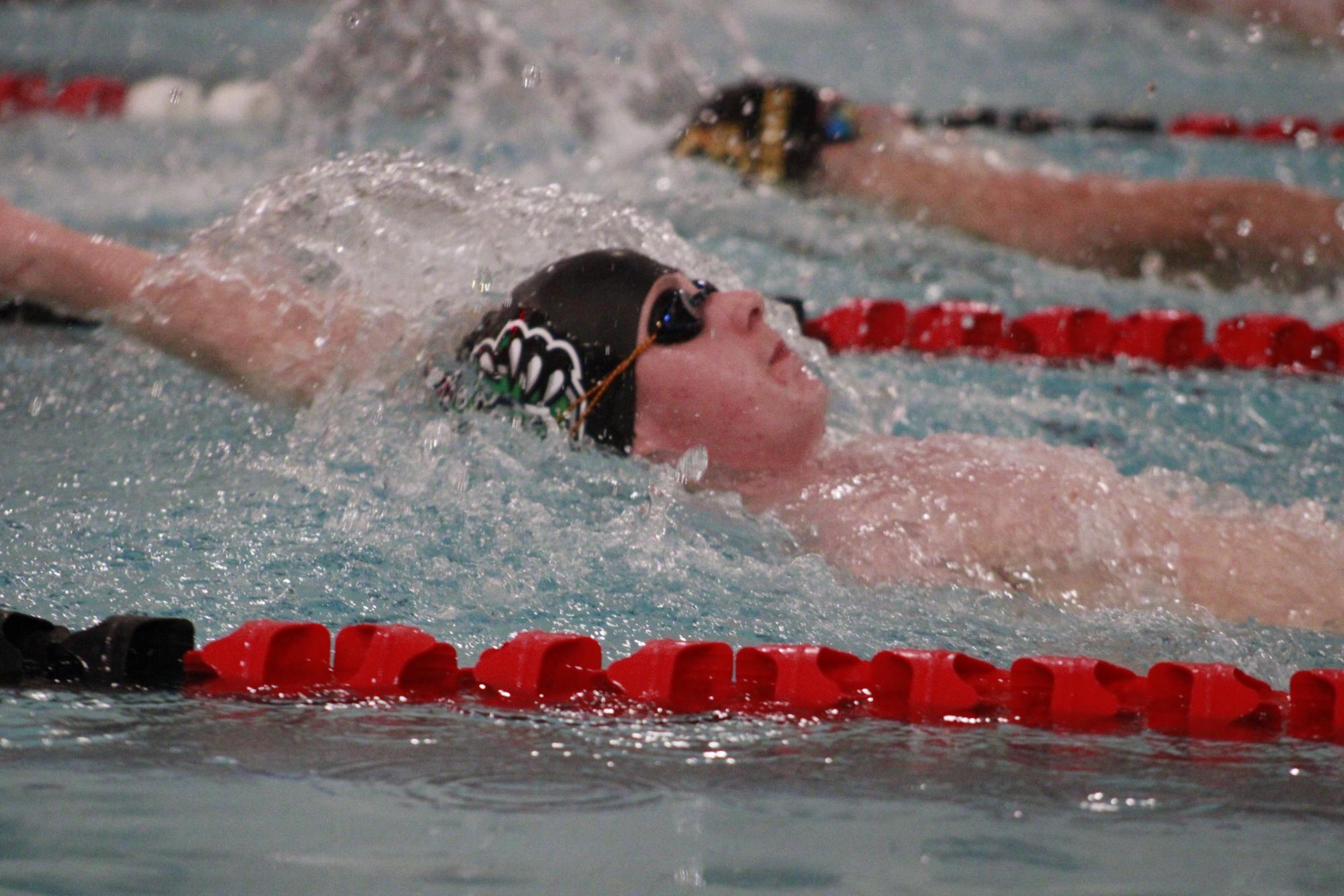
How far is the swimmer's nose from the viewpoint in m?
2.45

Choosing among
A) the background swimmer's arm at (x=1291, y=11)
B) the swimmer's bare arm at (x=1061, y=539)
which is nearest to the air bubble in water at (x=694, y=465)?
the swimmer's bare arm at (x=1061, y=539)

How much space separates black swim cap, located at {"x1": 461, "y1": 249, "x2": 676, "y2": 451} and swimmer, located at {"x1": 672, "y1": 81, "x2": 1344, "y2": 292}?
2.38 meters

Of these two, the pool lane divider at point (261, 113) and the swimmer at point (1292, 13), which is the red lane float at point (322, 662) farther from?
the swimmer at point (1292, 13)

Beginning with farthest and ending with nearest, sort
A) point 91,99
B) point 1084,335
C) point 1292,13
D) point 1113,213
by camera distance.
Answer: point 1292,13 < point 91,99 < point 1113,213 < point 1084,335

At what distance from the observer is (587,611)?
2.14 meters

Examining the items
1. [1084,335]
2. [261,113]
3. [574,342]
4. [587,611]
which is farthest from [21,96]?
[587,611]

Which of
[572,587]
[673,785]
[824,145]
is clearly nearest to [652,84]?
[824,145]

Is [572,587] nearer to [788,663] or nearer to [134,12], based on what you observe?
[788,663]

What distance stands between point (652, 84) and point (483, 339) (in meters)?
4.44

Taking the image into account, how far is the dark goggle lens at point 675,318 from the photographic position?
2.42 meters

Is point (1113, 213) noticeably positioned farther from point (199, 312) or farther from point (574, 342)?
point (199, 312)

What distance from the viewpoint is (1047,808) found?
143 centimetres

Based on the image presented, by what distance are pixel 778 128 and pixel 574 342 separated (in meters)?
2.82

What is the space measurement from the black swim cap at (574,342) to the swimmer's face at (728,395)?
0.09ft
